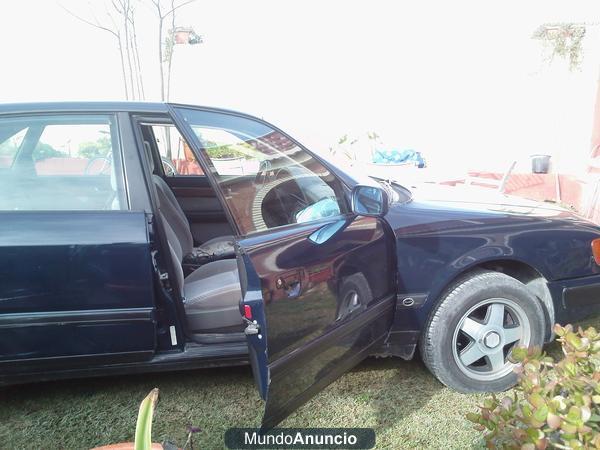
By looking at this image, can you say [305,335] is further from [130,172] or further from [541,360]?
[130,172]

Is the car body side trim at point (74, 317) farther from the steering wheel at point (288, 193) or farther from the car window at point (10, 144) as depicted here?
the steering wheel at point (288, 193)

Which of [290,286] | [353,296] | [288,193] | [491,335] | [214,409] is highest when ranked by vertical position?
[288,193]

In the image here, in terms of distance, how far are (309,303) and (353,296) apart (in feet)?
0.86

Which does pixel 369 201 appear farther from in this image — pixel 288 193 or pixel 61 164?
pixel 61 164

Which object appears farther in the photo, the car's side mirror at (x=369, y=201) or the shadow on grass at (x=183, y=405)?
the shadow on grass at (x=183, y=405)

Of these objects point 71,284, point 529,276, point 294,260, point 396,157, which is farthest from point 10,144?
point 396,157

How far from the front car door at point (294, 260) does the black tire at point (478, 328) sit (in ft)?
0.98

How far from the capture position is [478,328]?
2.29 meters

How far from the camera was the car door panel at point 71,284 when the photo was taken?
1.89 meters

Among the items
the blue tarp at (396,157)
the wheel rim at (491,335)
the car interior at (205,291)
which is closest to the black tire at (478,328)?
the wheel rim at (491,335)

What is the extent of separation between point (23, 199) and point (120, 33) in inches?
290

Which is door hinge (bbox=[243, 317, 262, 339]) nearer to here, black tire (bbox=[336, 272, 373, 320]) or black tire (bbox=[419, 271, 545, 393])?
black tire (bbox=[336, 272, 373, 320])

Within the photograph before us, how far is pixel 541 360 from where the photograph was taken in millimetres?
1271

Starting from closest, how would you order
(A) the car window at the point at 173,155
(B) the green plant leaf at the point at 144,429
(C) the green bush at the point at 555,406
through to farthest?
(C) the green bush at the point at 555,406 < (B) the green plant leaf at the point at 144,429 < (A) the car window at the point at 173,155
